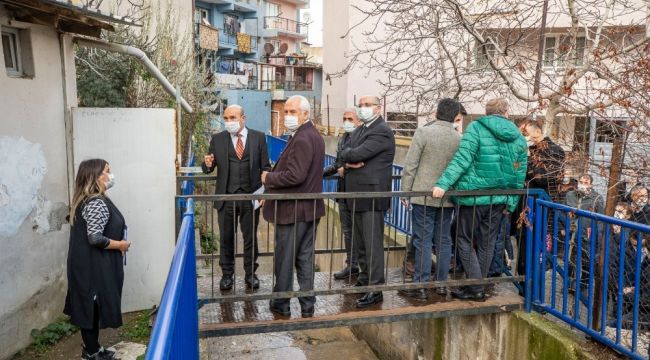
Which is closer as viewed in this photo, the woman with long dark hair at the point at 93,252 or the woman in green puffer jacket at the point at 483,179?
the woman with long dark hair at the point at 93,252

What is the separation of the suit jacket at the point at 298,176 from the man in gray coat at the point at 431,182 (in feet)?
2.94

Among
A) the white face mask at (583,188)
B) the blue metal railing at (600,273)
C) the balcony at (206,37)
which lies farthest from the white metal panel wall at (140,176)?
the balcony at (206,37)

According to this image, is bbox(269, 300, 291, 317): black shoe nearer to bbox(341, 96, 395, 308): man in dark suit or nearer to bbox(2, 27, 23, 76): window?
bbox(341, 96, 395, 308): man in dark suit

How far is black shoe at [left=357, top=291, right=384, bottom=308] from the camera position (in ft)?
15.2

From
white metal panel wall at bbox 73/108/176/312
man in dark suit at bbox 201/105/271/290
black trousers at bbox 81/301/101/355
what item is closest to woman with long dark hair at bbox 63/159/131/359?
black trousers at bbox 81/301/101/355

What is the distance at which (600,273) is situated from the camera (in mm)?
4086

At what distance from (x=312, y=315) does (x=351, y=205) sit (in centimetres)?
105

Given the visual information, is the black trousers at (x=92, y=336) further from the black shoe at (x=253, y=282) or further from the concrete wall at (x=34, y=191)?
the black shoe at (x=253, y=282)

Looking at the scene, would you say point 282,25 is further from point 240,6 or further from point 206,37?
point 206,37

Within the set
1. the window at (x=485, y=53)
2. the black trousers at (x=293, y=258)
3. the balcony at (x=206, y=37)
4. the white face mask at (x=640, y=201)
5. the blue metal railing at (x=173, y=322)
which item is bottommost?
the black trousers at (x=293, y=258)

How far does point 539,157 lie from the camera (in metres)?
4.59

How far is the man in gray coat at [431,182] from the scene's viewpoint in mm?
4602

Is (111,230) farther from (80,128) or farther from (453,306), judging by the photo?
(453,306)

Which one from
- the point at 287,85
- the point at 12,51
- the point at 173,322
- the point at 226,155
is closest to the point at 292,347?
the point at 226,155
